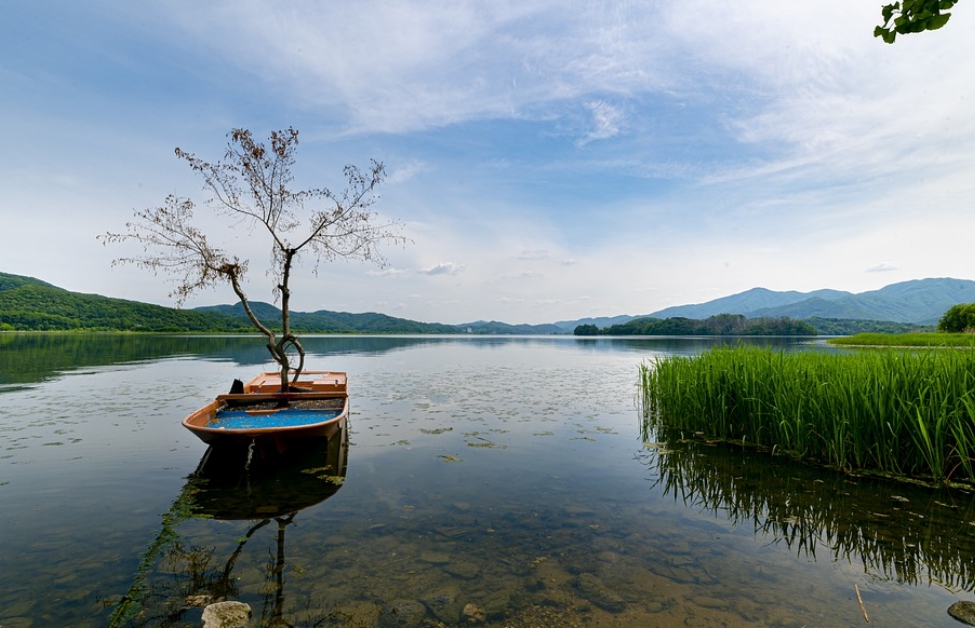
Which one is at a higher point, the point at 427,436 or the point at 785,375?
the point at 785,375

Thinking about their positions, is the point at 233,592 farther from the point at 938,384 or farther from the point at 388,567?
the point at 938,384

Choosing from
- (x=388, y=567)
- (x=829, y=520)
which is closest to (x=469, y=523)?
(x=388, y=567)

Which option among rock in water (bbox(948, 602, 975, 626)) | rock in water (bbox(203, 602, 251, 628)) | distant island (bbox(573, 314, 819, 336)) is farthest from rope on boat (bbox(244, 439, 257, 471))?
distant island (bbox(573, 314, 819, 336))

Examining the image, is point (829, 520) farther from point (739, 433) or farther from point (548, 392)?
point (548, 392)

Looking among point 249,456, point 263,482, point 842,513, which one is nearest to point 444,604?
point 263,482

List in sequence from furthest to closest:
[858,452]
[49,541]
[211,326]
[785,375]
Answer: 1. [211,326]
2. [785,375]
3. [858,452]
4. [49,541]

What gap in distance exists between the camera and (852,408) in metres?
8.61

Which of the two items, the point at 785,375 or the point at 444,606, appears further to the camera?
the point at 785,375

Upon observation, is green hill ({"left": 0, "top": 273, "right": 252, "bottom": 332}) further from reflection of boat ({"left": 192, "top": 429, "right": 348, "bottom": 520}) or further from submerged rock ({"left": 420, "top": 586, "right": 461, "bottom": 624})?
submerged rock ({"left": 420, "top": 586, "right": 461, "bottom": 624})

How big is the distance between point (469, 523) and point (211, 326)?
156715 millimetres

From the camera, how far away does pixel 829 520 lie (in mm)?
6883

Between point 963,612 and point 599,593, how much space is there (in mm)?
3612

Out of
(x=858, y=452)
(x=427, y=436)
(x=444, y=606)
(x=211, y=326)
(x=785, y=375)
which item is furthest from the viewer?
(x=211, y=326)

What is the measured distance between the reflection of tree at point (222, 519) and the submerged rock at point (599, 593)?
318 cm
